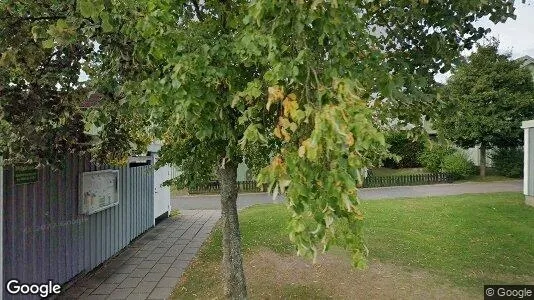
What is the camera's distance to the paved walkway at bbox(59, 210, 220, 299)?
6.03m

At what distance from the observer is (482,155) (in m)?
22.1

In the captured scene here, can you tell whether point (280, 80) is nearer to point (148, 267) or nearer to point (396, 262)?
point (396, 262)

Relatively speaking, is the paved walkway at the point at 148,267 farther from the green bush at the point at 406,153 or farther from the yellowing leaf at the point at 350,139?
the green bush at the point at 406,153

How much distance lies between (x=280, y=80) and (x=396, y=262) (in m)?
5.51

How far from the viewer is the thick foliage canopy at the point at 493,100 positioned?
2003 centimetres

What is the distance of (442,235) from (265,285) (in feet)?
15.6

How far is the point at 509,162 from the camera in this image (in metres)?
21.8

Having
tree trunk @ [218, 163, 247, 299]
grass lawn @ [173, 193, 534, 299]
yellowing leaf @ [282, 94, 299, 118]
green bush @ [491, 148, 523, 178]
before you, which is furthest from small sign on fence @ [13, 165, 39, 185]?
green bush @ [491, 148, 523, 178]

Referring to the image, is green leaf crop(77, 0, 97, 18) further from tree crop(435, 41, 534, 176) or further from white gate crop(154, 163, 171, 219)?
tree crop(435, 41, 534, 176)

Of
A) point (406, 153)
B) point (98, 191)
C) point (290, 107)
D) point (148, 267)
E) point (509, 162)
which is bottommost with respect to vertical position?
point (148, 267)

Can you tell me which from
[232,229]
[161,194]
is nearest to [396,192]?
[161,194]

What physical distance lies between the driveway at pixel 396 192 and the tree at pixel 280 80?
1072 centimetres

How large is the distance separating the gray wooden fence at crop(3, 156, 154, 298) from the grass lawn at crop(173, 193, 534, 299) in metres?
1.64

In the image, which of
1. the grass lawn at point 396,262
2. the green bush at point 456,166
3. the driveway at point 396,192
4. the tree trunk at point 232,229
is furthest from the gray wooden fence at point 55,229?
the green bush at point 456,166
